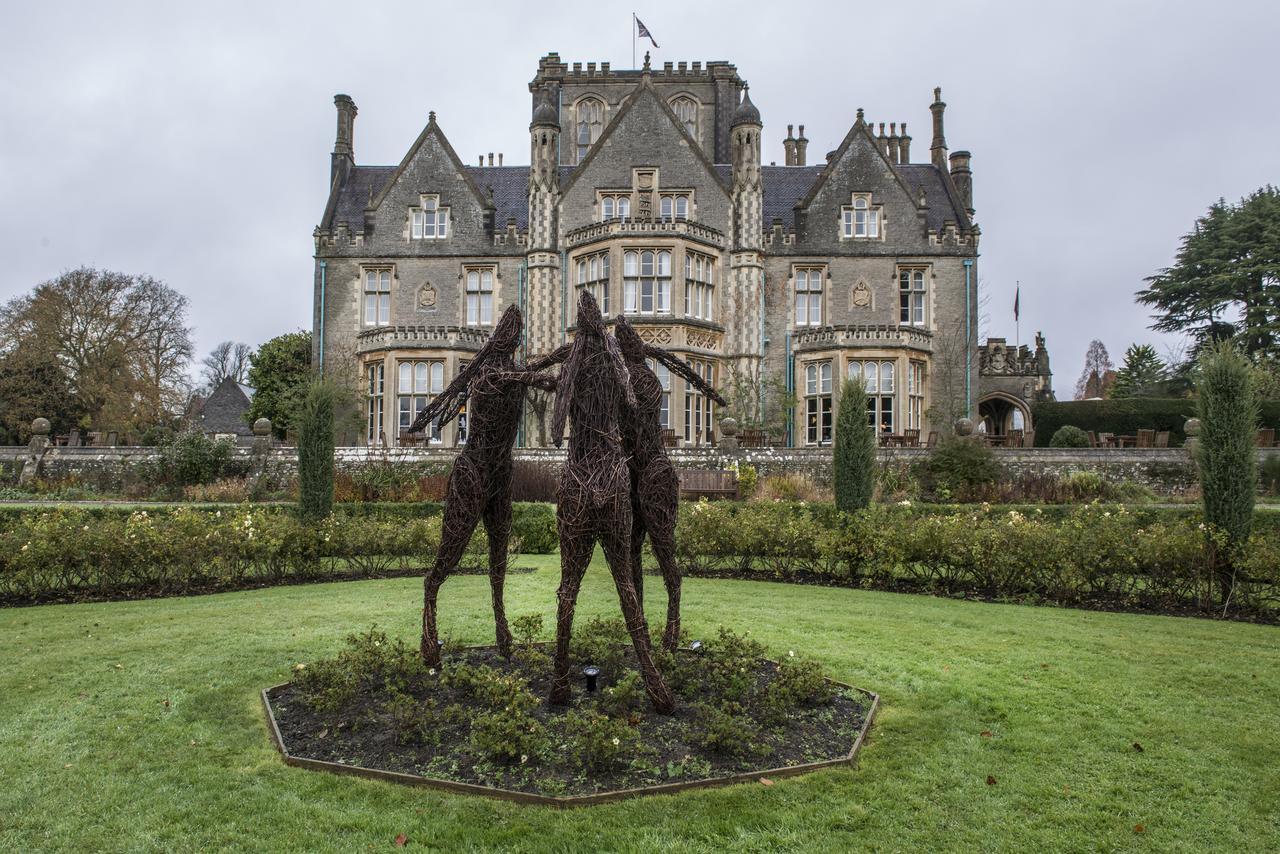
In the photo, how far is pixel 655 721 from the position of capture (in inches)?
241

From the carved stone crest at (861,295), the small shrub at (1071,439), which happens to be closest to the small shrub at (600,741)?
the small shrub at (1071,439)

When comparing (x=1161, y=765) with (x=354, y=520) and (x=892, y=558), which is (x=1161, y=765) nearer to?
(x=892, y=558)

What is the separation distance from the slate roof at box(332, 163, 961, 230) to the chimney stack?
60cm

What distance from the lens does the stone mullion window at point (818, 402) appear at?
29.2 m

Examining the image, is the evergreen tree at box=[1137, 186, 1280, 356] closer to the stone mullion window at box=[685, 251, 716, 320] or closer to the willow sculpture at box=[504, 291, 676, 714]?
the stone mullion window at box=[685, 251, 716, 320]

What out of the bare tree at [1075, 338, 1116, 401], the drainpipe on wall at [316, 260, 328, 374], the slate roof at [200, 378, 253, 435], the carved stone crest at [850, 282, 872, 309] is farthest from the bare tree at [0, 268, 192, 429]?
the bare tree at [1075, 338, 1116, 401]

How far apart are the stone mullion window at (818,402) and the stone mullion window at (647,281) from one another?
5665mm

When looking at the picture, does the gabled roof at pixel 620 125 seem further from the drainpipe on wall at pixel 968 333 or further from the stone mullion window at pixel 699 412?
the drainpipe on wall at pixel 968 333

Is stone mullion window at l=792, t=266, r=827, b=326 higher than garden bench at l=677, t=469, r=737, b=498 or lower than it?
higher

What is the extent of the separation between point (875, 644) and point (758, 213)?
24102 mm

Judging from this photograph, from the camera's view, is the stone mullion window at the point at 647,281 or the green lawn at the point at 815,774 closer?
the green lawn at the point at 815,774

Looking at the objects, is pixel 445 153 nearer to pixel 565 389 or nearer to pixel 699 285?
pixel 699 285

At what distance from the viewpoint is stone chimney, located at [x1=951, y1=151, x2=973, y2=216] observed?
33.4 metres

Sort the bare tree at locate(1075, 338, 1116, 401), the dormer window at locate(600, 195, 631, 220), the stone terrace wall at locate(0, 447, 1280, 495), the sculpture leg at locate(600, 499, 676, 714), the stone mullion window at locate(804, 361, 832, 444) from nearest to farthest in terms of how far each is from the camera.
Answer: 1. the sculpture leg at locate(600, 499, 676, 714)
2. the stone terrace wall at locate(0, 447, 1280, 495)
3. the stone mullion window at locate(804, 361, 832, 444)
4. the dormer window at locate(600, 195, 631, 220)
5. the bare tree at locate(1075, 338, 1116, 401)
